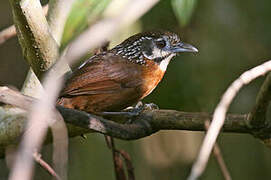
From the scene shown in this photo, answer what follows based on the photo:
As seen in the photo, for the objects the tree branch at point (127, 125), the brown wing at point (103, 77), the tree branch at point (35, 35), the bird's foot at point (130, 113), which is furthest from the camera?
the brown wing at point (103, 77)

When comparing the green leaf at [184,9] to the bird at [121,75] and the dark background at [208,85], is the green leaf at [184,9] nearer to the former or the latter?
the bird at [121,75]

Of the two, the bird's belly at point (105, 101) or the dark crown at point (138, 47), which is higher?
the dark crown at point (138, 47)

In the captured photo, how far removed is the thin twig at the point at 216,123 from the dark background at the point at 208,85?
3129 millimetres

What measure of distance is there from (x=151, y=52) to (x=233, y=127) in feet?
5.57

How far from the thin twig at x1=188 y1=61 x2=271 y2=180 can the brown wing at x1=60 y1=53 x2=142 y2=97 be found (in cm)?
196

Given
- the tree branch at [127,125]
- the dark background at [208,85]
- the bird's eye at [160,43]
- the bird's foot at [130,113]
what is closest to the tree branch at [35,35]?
the tree branch at [127,125]

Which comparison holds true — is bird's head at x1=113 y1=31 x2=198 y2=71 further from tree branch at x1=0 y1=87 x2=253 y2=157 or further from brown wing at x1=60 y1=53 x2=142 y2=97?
tree branch at x1=0 y1=87 x2=253 y2=157

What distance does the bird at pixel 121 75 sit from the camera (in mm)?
3500

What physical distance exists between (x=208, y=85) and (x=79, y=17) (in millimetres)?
4000

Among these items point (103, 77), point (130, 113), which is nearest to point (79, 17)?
point (130, 113)

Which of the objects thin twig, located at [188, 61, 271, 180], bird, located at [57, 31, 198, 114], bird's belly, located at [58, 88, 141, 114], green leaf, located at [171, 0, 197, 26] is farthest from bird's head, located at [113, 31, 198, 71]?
green leaf, located at [171, 0, 197, 26]

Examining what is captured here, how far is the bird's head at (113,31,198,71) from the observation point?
3.81 meters

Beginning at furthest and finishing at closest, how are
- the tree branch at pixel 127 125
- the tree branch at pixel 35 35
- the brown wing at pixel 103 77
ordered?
the brown wing at pixel 103 77, the tree branch at pixel 35 35, the tree branch at pixel 127 125

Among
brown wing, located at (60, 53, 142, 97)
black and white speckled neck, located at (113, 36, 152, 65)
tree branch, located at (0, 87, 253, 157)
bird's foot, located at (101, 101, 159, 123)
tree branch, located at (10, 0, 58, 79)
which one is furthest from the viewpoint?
black and white speckled neck, located at (113, 36, 152, 65)
